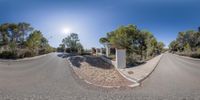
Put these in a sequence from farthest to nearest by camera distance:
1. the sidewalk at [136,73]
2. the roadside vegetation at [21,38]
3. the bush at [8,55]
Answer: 1. the roadside vegetation at [21,38]
2. the bush at [8,55]
3. the sidewalk at [136,73]

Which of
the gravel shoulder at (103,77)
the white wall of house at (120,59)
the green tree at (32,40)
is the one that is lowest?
the gravel shoulder at (103,77)

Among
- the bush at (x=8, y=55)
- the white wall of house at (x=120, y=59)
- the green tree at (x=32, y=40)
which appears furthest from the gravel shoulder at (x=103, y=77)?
the green tree at (x=32, y=40)

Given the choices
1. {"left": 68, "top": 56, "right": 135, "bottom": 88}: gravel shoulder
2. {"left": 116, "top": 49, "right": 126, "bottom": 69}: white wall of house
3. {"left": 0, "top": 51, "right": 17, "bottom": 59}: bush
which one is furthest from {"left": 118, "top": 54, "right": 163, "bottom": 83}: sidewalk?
{"left": 0, "top": 51, "right": 17, "bottom": 59}: bush

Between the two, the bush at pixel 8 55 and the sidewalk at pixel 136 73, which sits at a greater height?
the bush at pixel 8 55

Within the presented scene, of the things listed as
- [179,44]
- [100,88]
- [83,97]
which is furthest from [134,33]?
[179,44]

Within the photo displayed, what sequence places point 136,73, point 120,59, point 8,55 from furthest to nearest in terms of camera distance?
point 8,55
point 120,59
point 136,73

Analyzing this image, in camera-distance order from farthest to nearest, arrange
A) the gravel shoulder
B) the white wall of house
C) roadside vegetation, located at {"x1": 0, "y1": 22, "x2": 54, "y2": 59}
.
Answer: roadside vegetation, located at {"x1": 0, "y1": 22, "x2": 54, "y2": 59}, the white wall of house, the gravel shoulder

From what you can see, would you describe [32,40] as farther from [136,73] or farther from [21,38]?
[136,73]

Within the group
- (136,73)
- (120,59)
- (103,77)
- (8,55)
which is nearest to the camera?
(103,77)

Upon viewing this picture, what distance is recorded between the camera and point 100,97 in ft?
19.8

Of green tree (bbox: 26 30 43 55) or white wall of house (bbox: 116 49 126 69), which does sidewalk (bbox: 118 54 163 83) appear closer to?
white wall of house (bbox: 116 49 126 69)

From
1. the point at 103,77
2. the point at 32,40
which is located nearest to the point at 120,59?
the point at 103,77

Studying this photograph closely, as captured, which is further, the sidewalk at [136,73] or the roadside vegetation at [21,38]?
the roadside vegetation at [21,38]

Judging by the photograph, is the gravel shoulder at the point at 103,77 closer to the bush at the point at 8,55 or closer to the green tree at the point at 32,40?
the bush at the point at 8,55
